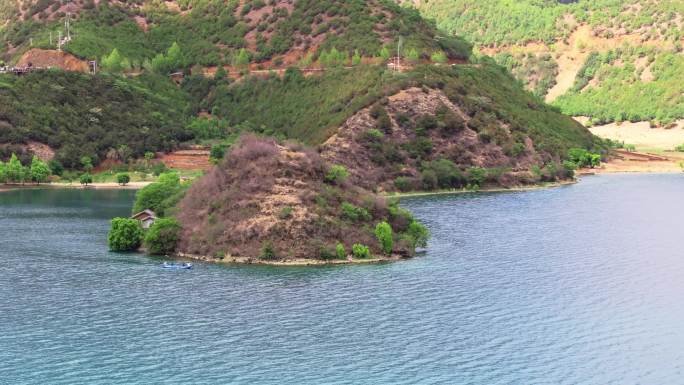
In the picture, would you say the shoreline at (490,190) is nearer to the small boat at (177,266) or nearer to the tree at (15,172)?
the tree at (15,172)

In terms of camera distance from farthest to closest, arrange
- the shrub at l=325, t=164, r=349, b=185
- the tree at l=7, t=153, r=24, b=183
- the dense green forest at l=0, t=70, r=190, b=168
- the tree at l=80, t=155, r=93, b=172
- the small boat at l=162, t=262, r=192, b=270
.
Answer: the dense green forest at l=0, t=70, r=190, b=168 < the tree at l=80, t=155, r=93, b=172 < the tree at l=7, t=153, r=24, b=183 < the shrub at l=325, t=164, r=349, b=185 < the small boat at l=162, t=262, r=192, b=270

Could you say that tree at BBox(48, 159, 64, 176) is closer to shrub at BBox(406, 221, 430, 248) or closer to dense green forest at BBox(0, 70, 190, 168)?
dense green forest at BBox(0, 70, 190, 168)

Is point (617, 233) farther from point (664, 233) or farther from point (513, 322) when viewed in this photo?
point (513, 322)

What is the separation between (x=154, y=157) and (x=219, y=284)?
323ft

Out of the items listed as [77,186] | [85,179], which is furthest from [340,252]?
[77,186]

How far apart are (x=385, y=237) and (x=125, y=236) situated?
25.1 m

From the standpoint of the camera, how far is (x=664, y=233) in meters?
122

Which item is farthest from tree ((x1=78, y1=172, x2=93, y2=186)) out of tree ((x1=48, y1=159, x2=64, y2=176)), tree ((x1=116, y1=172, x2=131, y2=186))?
tree ((x1=48, y1=159, x2=64, y2=176))

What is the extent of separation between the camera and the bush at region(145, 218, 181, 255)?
105 m

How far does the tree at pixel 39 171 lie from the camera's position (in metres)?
170

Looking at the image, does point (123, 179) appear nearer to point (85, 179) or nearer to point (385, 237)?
point (85, 179)

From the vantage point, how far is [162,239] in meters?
105

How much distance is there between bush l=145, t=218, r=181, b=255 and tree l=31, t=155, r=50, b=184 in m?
70.3

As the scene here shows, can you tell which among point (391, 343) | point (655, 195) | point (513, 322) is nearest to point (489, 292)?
point (513, 322)
